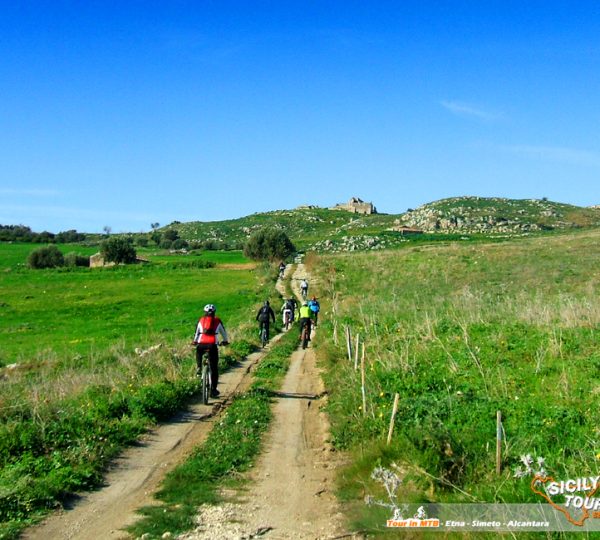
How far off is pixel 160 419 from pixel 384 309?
15.8 meters

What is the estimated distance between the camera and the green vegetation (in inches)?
262

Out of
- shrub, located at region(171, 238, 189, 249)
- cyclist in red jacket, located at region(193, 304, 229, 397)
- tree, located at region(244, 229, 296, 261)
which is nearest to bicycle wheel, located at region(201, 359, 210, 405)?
cyclist in red jacket, located at region(193, 304, 229, 397)

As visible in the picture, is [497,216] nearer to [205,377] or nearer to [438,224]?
[438,224]

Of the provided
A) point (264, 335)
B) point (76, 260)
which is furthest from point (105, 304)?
point (76, 260)

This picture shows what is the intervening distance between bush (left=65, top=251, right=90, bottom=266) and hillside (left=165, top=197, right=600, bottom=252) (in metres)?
37.4

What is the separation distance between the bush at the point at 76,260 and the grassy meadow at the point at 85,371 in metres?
33.8

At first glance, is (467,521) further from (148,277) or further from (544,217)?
(544,217)

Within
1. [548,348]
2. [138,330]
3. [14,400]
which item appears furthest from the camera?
[138,330]

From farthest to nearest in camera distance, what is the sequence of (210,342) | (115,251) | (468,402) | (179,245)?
(179,245)
(115,251)
(210,342)
(468,402)

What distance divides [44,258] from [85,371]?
271 ft

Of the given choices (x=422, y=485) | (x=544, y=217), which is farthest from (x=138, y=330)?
(x=544, y=217)

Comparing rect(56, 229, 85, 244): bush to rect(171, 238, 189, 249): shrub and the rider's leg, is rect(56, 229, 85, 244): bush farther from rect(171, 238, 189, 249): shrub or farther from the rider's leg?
the rider's leg

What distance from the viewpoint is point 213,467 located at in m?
8.48

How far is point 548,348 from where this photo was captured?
43.3ft
